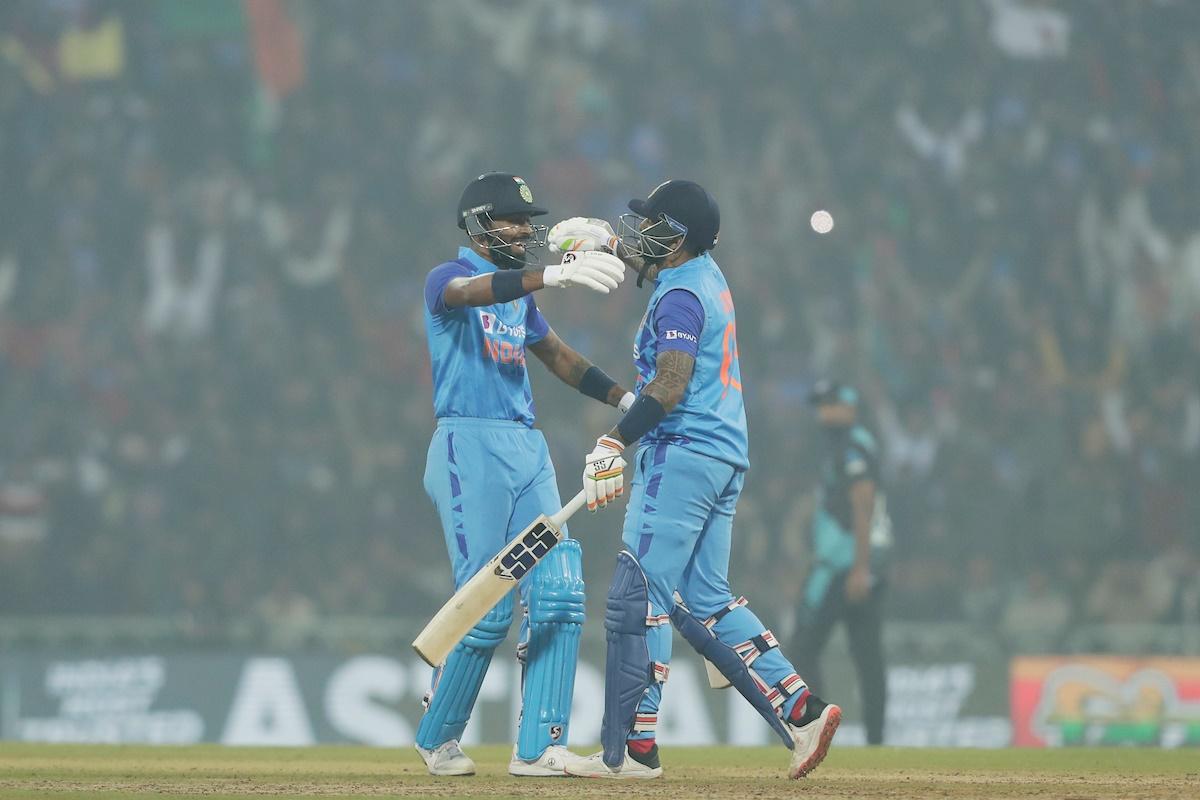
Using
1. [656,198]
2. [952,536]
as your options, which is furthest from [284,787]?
[952,536]

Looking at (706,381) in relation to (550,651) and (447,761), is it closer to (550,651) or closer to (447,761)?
(550,651)

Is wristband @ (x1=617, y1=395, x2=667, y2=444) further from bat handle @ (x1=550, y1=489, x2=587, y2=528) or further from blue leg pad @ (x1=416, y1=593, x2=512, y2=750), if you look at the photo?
blue leg pad @ (x1=416, y1=593, x2=512, y2=750)

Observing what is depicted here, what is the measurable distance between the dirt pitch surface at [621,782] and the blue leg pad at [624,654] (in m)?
0.23

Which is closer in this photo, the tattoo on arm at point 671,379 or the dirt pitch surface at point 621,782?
the dirt pitch surface at point 621,782

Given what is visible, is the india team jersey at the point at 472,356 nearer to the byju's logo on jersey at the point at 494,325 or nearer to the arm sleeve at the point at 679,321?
the byju's logo on jersey at the point at 494,325

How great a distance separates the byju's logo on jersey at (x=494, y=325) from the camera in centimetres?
673

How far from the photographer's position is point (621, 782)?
6254mm

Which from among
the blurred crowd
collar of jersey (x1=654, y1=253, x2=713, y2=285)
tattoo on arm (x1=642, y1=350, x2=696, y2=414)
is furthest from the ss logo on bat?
the blurred crowd

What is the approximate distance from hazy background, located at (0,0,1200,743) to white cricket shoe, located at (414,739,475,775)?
7.45m

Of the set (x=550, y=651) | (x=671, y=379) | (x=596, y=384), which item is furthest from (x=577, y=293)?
(x=671, y=379)

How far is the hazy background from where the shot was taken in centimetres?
1562

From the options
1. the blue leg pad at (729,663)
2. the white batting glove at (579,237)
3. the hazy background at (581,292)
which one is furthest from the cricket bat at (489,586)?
the hazy background at (581,292)

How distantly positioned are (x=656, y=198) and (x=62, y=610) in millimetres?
10509

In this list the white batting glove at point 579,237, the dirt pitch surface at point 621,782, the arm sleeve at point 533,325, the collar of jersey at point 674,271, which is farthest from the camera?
the arm sleeve at point 533,325
